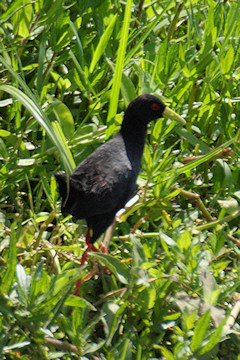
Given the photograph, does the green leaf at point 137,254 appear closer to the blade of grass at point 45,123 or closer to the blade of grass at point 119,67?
the blade of grass at point 45,123

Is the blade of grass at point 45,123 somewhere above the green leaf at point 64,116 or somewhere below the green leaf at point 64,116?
above

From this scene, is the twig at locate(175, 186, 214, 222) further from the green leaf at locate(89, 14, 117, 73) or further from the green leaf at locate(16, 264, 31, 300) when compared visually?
the green leaf at locate(16, 264, 31, 300)

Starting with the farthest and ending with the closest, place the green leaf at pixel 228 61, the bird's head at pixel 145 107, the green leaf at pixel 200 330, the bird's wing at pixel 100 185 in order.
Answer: the green leaf at pixel 228 61
the bird's head at pixel 145 107
the bird's wing at pixel 100 185
the green leaf at pixel 200 330

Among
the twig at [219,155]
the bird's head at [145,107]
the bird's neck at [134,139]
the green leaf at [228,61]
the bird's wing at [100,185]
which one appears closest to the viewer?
the bird's wing at [100,185]

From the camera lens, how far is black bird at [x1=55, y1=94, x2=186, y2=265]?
85.2 inches

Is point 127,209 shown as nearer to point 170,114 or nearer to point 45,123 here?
point 170,114

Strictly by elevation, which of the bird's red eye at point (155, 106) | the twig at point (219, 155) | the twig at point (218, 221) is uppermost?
the bird's red eye at point (155, 106)

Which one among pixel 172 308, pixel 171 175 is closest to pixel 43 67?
pixel 171 175

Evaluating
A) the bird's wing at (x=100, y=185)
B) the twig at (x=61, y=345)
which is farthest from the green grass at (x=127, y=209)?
the bird's wing at (x=100, y=185)

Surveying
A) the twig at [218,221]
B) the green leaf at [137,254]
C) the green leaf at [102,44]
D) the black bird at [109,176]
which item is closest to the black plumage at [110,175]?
the black bird at [109,176]

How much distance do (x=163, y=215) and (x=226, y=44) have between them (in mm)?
930

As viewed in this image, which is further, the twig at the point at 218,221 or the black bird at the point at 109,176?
the twig at the point at 218,221

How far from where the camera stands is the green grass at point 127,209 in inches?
73.9

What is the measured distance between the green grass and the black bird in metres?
0.10
